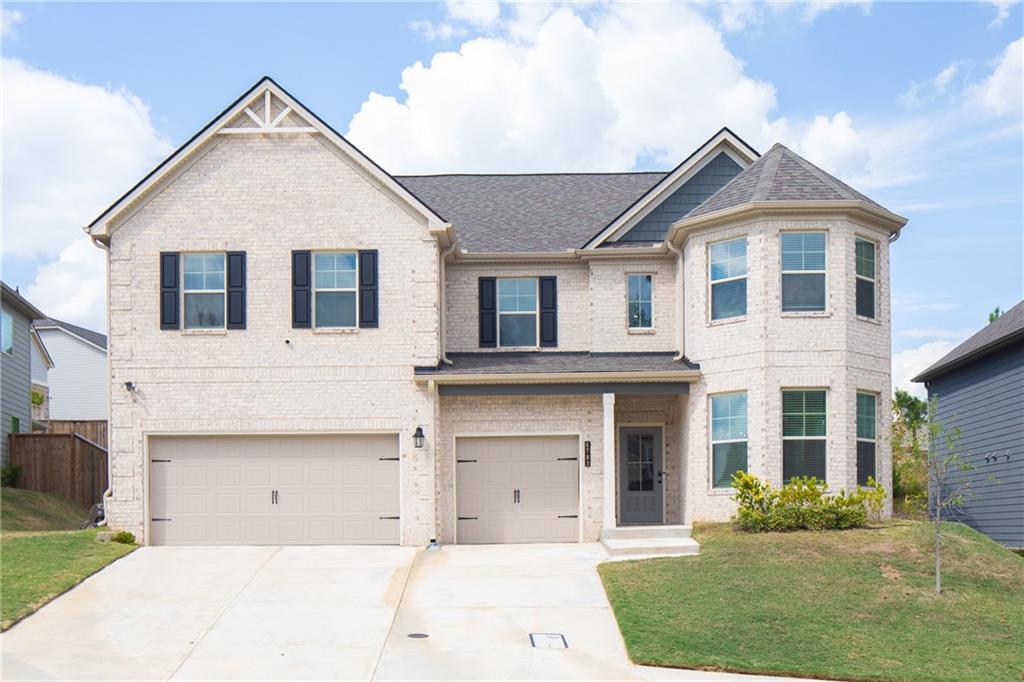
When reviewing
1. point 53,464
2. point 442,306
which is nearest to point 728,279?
point 442,306

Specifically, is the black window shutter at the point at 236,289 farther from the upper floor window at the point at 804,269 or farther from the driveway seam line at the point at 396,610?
the upper floor window at the point at 804,269

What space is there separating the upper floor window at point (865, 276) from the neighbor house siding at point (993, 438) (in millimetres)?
2668

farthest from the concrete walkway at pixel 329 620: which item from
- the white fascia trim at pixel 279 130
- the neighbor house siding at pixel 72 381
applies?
the neighbor house siding at pixel 72 381

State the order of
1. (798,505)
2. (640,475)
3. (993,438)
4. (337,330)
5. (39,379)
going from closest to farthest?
(798,505) → (337,330) → (640,475) → (993,438) → (39,379)

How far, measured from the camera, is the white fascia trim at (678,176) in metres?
22.8

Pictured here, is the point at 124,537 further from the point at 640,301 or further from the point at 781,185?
the point at 781,185

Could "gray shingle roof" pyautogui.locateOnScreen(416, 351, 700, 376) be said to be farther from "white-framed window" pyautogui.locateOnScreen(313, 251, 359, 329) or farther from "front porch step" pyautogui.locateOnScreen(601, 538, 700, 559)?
"front porch step" pyautogui.locateOnScreen(601, 538, 700, 559)

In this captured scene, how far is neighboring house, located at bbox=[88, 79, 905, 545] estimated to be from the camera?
20.4 metres

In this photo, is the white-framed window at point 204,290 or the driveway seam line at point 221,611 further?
the white-framed window at point 204,290

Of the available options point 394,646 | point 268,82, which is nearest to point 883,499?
point 394,646

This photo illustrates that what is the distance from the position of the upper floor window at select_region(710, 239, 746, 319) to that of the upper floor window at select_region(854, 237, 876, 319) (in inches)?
82.9

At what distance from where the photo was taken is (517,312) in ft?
76.1

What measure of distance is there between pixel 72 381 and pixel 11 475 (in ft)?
62.3

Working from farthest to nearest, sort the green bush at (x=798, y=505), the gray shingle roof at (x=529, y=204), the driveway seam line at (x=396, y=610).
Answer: the gray shingle roof at (x=529, y=204) → the green bush at (x=798, y=505) → the driveway seam line at (x=396, y=610)
